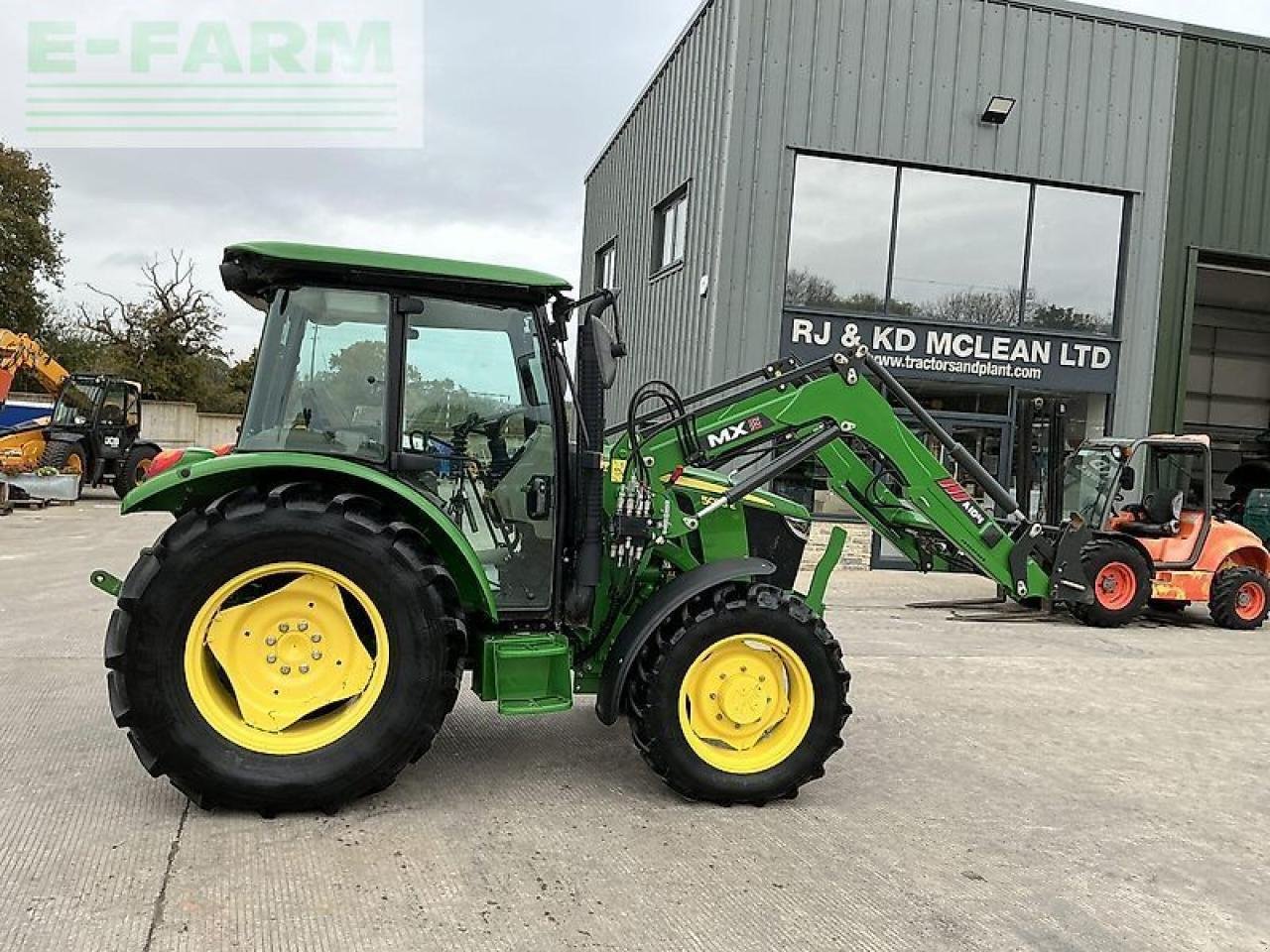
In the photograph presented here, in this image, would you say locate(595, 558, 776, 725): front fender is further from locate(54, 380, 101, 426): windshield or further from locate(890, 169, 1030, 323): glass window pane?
locate(54, 380, 101, 426): windshield

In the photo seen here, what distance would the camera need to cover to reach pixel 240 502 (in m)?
3.73

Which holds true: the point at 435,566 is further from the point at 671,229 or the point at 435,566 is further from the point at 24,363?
the point at 24,363

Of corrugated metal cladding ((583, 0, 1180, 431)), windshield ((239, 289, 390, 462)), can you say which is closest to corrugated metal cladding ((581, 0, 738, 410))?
corrugated metal cladding ((583, 0, 1180, 431))

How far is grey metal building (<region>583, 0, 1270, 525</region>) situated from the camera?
11.9 m

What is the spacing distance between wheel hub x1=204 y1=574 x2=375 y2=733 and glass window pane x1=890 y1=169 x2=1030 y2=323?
1024cm

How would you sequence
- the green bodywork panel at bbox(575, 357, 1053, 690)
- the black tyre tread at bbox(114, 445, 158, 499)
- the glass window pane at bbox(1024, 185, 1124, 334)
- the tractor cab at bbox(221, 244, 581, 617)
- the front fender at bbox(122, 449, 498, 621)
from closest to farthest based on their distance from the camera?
the front fender at bbox(122, 449, 498, 621) → the tractor cab at bbox(221, 244, 581, 617) → the green bodywork panel at bbox(575, 357, 1053, 690) → the glass window pane at bbox(1024, 185, 1124, 334) → the black tyre tread at bbox(114, 445, 158, 499)

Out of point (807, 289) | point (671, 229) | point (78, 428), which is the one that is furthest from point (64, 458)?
point (807, 289)

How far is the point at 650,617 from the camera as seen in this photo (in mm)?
4137

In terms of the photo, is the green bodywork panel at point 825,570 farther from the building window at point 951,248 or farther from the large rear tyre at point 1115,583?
the building window at point 951,248

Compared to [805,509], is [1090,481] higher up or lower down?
higher up

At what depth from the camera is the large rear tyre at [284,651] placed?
11.9 feet

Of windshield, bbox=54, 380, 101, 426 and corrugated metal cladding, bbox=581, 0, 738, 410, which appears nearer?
corrugated metal cladding, bbox=581, 0, 738, 410

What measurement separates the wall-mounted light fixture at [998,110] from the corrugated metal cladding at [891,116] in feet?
0.41

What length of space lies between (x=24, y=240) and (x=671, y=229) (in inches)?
955
